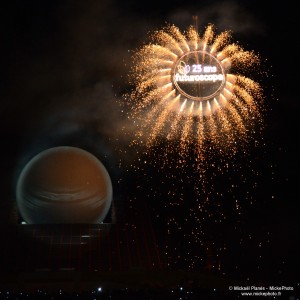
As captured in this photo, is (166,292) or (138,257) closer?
(166,292)

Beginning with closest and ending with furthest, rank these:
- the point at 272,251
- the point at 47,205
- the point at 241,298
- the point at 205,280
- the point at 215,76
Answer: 1. the point at 241,298
2. the point at 215,76
3. the point at 205,280
4. the point at 272,251
5. the point at 47,205

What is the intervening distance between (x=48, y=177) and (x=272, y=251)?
16.8 m

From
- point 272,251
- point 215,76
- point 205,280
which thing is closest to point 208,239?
point 272,251

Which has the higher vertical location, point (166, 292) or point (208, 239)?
point (208, 239)

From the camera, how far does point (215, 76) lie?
23.2m

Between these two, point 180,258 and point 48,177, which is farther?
point 48,177

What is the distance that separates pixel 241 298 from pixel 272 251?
15.7 m

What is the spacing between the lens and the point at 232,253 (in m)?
36.3

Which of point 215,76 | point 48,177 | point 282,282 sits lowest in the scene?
point 282,282

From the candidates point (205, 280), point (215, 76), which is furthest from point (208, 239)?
point (215, 76)

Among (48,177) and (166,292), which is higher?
(48,177)

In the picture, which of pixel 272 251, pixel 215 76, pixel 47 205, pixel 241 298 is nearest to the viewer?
pixel 241 298

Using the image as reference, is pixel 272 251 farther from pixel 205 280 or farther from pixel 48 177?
pixel 48 177

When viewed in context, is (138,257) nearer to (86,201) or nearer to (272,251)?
(86,201)
